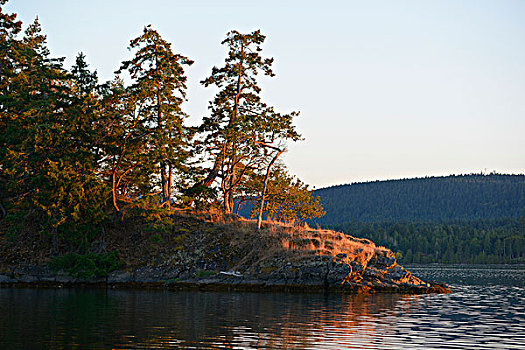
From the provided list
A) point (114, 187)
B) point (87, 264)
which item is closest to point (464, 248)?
point (114, 187)

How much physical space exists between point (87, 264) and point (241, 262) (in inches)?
483

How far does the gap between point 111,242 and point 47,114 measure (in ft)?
39.7

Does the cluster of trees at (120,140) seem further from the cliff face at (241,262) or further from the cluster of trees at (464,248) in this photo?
the cluster of trees at (464,248)

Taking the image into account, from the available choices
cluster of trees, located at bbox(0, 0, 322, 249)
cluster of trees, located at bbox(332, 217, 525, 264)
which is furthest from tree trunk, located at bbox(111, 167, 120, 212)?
cluster of trees, located at bbox(332, 217, 525, 264)

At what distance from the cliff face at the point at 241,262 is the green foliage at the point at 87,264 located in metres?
0.51

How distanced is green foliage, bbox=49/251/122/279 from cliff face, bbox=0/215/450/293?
1.66ft

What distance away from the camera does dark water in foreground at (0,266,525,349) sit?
2014 centimetres

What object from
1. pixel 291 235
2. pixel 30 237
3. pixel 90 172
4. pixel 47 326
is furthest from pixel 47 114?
pixel 47 326

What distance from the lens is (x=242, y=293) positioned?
44062 mm

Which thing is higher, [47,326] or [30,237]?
[30,237]

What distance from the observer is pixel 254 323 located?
84.0 ft

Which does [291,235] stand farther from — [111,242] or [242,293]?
[111,242]

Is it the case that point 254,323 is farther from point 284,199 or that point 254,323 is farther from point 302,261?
point 284,199

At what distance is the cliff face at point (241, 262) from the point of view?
152ft
